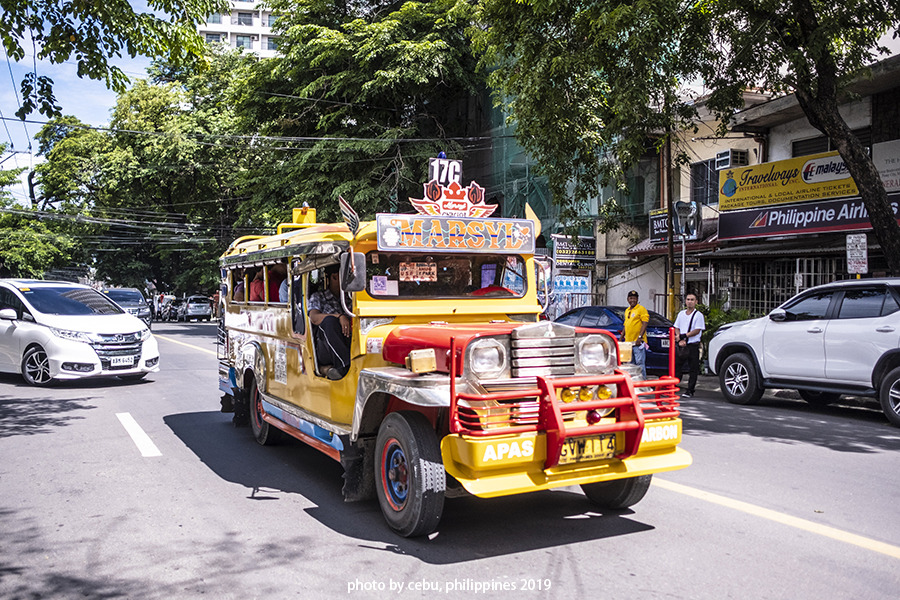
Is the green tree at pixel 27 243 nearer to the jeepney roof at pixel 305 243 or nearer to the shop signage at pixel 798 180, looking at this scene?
the shop signage at pixel 798 180

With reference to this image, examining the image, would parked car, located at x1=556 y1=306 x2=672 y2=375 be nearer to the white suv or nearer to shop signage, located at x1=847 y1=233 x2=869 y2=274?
A: the white suv

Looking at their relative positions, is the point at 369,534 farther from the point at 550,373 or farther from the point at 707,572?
the point at 707,572

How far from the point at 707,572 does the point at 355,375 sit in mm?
2898

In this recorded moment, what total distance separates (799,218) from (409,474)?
14.2 meters

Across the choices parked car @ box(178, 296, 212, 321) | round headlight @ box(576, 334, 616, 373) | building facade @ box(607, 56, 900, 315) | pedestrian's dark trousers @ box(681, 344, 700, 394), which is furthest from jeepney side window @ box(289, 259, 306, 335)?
parked car @ box(178, 296, 212, 321)

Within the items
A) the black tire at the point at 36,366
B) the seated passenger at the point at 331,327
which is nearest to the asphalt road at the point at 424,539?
the seated passenger at the point at 331,327

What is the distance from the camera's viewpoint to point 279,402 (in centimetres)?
745

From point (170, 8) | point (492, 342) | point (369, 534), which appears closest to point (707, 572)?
point (492, 342)

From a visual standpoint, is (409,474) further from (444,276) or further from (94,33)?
(94,33)

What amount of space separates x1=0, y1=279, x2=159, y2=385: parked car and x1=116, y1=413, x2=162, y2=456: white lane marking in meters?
3.20

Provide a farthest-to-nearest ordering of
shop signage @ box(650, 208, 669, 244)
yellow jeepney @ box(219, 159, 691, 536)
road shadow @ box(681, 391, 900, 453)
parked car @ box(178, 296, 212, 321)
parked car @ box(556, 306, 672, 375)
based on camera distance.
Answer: parked car @ box(178, 296, 212, 321) → shop signage @ box(650, 208, 669, 244) → parked car @ box(556, 306, 672, 375) → road shadow @ box(681, 391, 900, 453) → yellow jeepney @ box(219, 159, 691, 536)

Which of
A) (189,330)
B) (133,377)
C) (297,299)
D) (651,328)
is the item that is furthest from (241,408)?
(189,330)

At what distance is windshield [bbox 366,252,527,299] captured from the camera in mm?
6176

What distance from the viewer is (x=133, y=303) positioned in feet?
83.5
